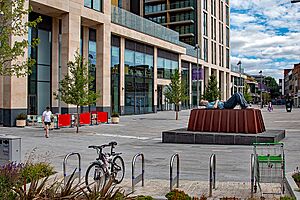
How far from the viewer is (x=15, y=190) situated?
630 cm

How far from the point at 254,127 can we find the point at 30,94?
22.8 meters

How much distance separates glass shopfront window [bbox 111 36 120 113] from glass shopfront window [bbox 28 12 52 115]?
10929 millimetres

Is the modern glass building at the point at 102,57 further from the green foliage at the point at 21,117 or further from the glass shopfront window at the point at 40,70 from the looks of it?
the green foliage at the point at 21,117

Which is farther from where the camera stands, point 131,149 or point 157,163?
point 131,149

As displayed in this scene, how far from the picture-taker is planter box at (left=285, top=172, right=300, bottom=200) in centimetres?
777

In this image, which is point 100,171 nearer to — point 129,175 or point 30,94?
point 129,175

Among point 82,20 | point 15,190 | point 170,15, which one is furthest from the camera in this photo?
point 170,15

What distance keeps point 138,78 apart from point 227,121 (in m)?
34.8

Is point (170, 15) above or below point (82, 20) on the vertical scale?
→ above

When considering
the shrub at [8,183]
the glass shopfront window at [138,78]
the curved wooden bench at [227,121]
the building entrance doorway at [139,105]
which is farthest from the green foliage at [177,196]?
the building entrance doorway at [139,105]

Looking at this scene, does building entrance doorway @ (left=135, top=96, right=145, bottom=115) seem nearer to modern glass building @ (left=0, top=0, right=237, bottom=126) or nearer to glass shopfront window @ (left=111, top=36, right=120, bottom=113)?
modern glass building @ (left=0, top=0, right=237, bottom=126)

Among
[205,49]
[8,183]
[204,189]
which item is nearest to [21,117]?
[204,189]

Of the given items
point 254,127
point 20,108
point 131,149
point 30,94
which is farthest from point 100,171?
point 30,94

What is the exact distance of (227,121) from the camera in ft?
66.1
